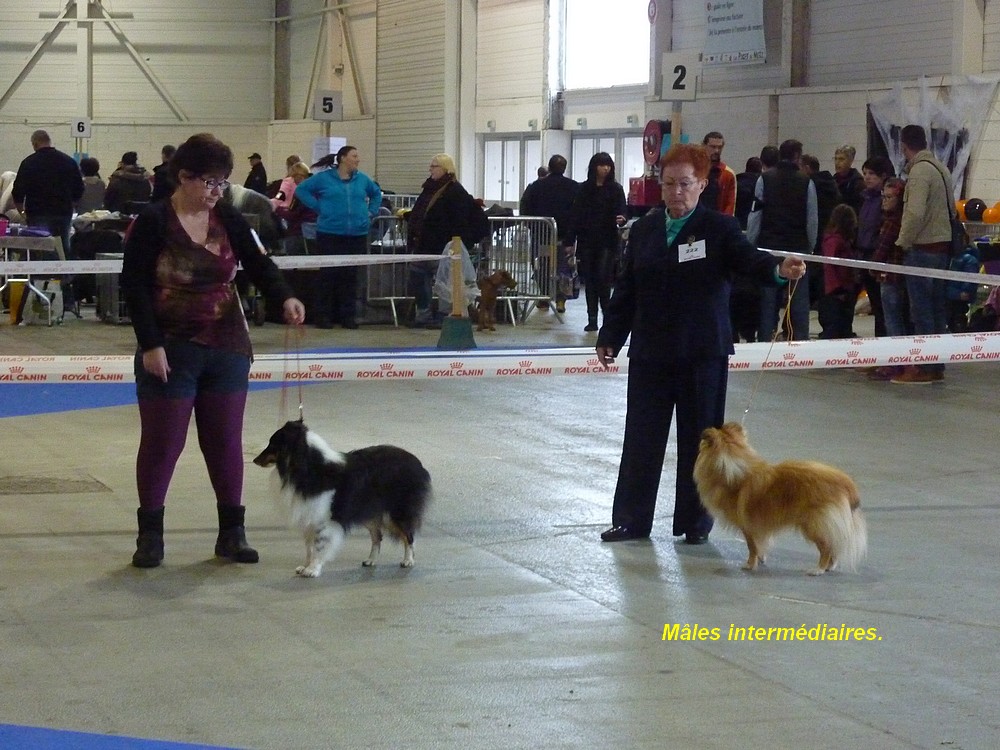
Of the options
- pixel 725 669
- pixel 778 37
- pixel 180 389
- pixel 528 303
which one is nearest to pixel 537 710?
pixel 725 669

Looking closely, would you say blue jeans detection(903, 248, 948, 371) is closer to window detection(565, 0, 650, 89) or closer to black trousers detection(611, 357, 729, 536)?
black trousers detection(611, 357, 729, 536)

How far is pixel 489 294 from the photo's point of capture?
1445 cm

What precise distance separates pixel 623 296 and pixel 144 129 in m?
28.3

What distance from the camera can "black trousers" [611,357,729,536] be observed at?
18.5 feet

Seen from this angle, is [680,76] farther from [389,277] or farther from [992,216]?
[992,216]

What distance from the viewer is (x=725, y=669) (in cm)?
411

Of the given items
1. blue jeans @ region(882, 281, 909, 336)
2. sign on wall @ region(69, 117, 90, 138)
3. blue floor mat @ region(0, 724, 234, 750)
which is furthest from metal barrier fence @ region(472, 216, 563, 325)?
sign on wall @ region(69, 117, 90, 138)

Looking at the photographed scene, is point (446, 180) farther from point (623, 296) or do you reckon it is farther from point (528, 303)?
point (623, 296)

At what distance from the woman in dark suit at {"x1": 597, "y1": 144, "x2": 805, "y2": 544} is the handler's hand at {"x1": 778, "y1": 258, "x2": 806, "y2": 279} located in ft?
0.16

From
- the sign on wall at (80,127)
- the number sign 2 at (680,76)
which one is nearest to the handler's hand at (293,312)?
the number sign 2 at (680,76)

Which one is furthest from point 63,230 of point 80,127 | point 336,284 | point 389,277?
point 80,127

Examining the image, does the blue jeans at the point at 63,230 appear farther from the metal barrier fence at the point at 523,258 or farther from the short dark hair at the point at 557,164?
the short dark hair at the point at 557,164

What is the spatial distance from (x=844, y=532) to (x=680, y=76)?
9428 mm

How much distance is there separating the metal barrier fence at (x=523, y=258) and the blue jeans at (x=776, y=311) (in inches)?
164
